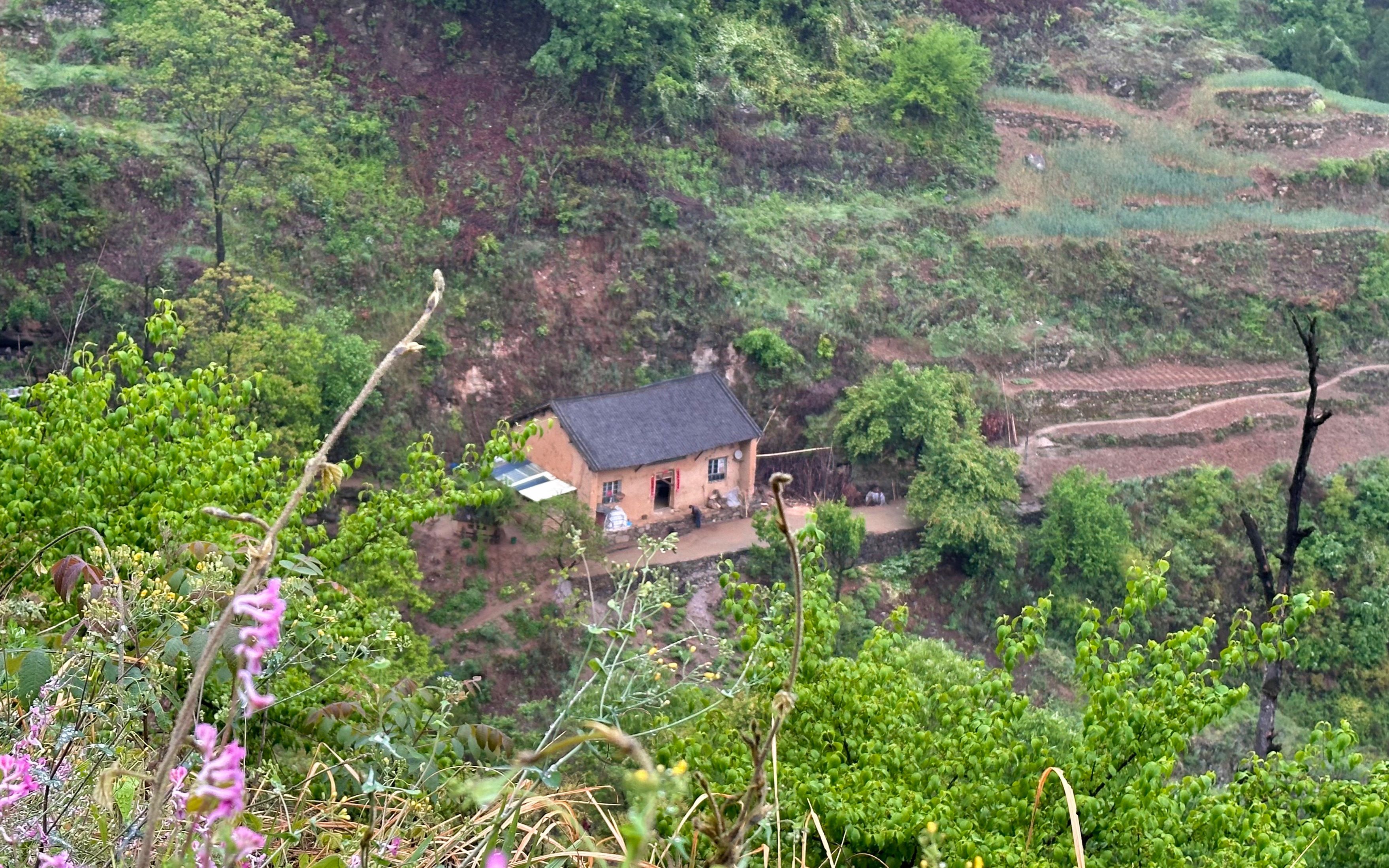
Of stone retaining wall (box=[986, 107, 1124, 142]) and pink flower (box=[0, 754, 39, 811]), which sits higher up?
pink flower (box=[0, 754, 39, 811])

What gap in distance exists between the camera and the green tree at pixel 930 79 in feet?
74.2

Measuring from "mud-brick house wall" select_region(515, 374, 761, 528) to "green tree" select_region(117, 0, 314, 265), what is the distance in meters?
4.98

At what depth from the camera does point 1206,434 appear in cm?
1994

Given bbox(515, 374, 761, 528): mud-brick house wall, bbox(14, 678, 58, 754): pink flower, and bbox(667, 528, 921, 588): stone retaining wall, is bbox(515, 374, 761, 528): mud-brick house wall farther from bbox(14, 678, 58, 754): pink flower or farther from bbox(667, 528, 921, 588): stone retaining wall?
bbox(14, 678, 58, 754): pink flower

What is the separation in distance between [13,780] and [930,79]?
22.8 meters

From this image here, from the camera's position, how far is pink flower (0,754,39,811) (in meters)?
1.58

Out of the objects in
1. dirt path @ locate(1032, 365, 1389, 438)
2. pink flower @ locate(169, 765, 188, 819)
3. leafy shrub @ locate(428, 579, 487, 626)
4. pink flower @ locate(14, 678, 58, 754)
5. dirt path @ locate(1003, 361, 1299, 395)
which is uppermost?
pink flower @ locate(169, 765, 188, 819)

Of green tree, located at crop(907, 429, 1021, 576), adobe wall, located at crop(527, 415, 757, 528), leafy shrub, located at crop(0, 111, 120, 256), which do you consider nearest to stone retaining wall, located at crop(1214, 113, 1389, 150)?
green tree, located at crop(907, 429, 1021, 576)

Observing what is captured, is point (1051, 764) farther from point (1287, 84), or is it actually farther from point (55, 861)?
point (1287, 84)

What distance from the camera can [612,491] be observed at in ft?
51.1

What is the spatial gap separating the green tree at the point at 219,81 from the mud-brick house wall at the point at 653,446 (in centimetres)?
498

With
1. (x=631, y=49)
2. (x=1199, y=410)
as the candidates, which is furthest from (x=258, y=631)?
(x=1199, y=410)

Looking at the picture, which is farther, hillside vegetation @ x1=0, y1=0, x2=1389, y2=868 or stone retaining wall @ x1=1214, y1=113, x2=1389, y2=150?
stone retaining wall @ x1=1214, y1=113, x2=1389, y2=150

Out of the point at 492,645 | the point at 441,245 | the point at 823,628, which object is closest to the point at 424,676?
the point at 492,645
